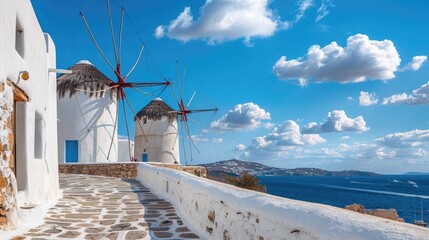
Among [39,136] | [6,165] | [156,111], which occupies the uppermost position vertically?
[156,111]

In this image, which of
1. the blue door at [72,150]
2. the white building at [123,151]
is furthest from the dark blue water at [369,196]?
the blue door at [72,150]

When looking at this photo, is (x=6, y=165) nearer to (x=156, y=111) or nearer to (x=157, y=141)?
(x=157, y=141)

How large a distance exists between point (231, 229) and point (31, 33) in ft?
15.3

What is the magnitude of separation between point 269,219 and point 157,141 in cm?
2347

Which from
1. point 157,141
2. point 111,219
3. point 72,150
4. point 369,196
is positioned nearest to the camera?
point 111,219

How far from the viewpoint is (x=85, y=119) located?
708 inches

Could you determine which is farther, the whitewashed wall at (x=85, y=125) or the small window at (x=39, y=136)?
the whitewashed wall at (x=85, y=125)

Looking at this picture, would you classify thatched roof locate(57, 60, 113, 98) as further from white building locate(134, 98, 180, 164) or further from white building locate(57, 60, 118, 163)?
white building locate(134, 98, 180, 164)

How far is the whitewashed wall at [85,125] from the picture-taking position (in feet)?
58.0

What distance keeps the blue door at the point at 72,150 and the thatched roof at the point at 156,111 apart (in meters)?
8.77

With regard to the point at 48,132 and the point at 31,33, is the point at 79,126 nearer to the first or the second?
the point at 48,132

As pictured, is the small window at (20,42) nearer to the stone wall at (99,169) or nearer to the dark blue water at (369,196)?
the stone wall at (99,169)

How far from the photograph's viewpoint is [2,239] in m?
4.10

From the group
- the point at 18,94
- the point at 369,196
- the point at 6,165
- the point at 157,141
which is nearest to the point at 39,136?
the point at 18,94
